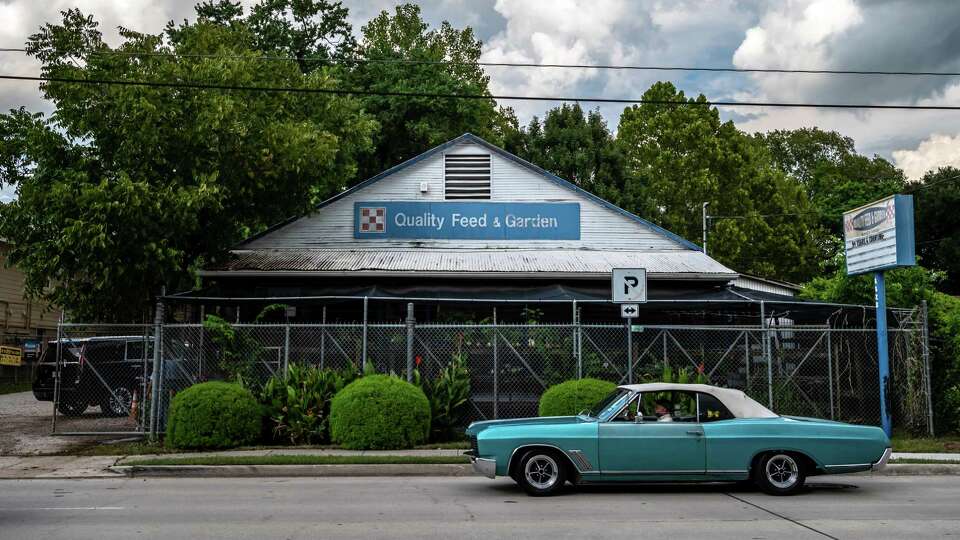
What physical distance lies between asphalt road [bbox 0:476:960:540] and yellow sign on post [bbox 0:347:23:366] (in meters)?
25.3

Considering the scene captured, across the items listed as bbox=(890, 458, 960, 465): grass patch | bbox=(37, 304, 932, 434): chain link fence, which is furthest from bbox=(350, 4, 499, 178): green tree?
bbox=(890, 458, 960, 465): grass patch

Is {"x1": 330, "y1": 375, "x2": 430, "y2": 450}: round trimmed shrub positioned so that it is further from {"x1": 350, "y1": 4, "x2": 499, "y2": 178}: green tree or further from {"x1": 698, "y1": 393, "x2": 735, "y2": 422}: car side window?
{"x1": 350, "y1": 4, "x2": 499, "y2": 178}: green tree

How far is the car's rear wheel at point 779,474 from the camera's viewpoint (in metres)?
10.4

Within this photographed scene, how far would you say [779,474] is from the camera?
34.2 feet

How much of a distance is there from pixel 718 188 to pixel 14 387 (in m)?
31.2

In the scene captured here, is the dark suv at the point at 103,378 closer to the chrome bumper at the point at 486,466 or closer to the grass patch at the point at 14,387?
the chrome bumper at the point at 486,466

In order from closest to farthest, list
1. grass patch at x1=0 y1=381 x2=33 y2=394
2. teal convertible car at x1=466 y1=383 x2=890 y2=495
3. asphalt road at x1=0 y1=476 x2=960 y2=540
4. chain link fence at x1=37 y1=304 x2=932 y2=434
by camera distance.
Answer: asphalt road at x1=0 y1=476 x2=960 y2=540 → teal convertible car at x1=466 y1=383 x2=890 y2=495 → chain link fence at x1=37 y1=304 x2=932 y2=434 → grass patch at x1=0 y1=381 x2=33 y2=394

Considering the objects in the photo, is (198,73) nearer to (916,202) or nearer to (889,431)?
(889,431)

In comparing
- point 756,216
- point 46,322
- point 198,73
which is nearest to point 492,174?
point 198,73

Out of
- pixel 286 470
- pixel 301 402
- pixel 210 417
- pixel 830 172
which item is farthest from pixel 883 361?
pixel 830 172

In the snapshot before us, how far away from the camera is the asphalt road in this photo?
8.09 metres

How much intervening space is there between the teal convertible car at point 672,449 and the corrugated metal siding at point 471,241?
39.6 ft

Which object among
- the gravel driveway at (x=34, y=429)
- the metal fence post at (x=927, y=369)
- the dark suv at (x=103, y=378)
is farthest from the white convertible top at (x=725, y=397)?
the dark suv at (x=103, y=378)

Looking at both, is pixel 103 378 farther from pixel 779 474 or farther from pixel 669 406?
pixel 779 474
